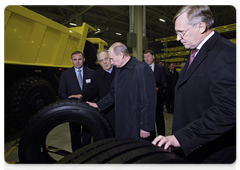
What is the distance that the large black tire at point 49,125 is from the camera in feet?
5.22

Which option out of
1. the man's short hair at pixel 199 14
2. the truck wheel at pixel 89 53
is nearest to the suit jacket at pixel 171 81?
the truck wheel at pixel 89 53

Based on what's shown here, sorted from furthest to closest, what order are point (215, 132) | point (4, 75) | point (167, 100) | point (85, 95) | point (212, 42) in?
point (167, 100)
point (4, 75)
point (85, 95)
point (212, 42)
point (215, 132)

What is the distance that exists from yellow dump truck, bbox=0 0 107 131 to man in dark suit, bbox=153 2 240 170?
10.2 feet

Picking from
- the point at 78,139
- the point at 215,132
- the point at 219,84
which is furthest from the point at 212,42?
the point at 78,139

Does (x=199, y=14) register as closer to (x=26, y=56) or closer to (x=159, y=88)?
(x=159, y=88)

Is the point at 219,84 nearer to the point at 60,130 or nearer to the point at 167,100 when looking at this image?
the point at 60,130

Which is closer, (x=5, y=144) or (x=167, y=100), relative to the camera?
(x=5, y=144)

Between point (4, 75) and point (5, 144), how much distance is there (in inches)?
58.3

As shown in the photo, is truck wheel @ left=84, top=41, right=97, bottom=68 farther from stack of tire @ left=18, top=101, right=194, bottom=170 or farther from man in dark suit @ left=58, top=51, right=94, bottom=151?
stack of tire @ left=18, top=101, right=194, bottom=170

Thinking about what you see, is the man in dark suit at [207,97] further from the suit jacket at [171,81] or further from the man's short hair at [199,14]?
the suit jacket at [171,81]

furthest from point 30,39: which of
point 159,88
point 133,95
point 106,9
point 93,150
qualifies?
point 106,9

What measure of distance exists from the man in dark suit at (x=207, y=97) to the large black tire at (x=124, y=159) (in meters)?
0.07

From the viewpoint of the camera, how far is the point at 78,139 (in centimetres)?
256

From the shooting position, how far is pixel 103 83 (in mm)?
2502
